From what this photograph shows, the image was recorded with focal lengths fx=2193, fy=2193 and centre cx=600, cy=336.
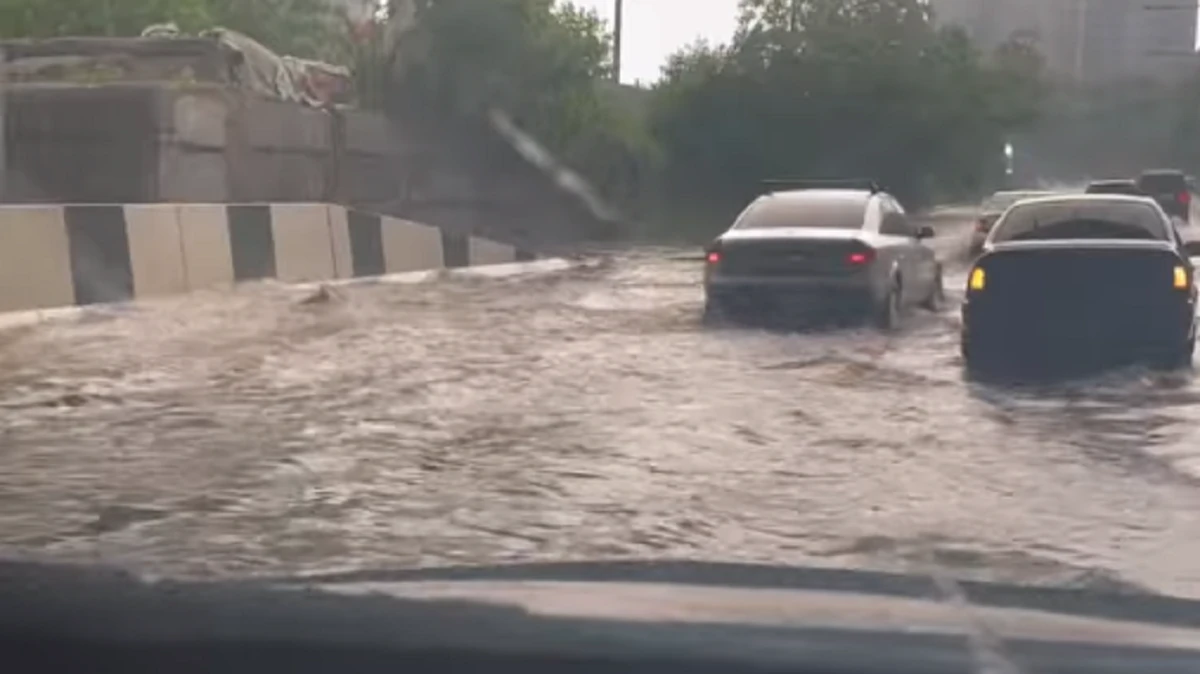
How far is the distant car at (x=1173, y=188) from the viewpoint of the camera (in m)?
33.8

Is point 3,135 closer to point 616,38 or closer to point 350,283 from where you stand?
point 350,283

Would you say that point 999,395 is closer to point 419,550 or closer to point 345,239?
point 419,550

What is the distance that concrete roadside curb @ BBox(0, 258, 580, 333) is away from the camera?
15742mm

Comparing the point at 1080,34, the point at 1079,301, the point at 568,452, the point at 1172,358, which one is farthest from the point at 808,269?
the point at 1080,34

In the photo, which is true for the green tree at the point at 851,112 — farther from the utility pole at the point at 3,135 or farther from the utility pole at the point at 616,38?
the utility pole at the point at 3,135

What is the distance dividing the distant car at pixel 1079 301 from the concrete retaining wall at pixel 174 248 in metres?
6.82

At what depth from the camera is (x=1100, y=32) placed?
120 ft

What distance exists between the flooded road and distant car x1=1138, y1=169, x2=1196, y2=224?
17.6 meters

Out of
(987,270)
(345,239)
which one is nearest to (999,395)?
(987,270)

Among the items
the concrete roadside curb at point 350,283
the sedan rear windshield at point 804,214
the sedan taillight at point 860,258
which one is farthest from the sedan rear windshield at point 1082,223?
the concrete roadside curb at point 350,283

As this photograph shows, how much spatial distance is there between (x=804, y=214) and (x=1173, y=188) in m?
18.1

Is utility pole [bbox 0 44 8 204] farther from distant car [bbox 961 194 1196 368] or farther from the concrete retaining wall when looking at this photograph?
distant car [bbox 961 194 1196 368]

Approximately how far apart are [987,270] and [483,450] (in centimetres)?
555

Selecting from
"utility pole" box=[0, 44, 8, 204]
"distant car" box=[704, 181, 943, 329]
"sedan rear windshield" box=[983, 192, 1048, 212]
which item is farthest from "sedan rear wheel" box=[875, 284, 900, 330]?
"sedan rear windshield" box=[983, 192, 1048, 212]
